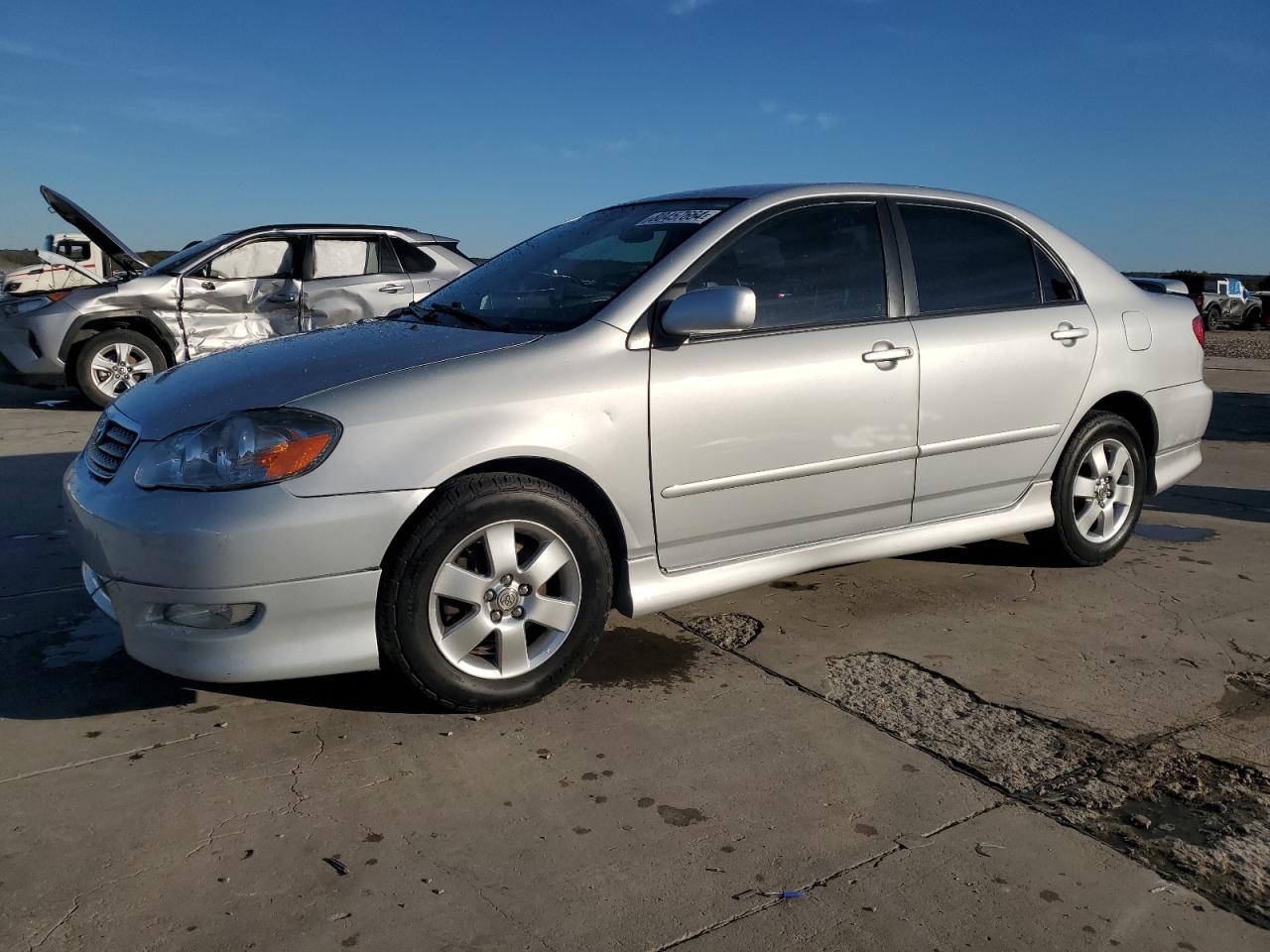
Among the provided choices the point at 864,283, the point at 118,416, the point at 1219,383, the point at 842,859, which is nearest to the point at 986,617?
the point at 864,283

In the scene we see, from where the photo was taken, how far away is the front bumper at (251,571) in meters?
2.75

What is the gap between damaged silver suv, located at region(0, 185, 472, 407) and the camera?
8891 mm

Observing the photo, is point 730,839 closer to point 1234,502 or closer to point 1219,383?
point 1234,502

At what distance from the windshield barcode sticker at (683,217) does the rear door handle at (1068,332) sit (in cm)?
151

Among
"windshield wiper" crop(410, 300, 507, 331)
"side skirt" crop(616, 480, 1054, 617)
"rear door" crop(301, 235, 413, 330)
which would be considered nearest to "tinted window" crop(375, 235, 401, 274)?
"rear door" crop(301, 235, 413, 330)

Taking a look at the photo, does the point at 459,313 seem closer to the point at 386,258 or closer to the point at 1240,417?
the point at 386,258

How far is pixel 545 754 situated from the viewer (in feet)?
9.47

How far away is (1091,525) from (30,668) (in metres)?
4.03

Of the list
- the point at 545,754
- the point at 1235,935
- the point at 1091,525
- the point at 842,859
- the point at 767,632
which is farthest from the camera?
the point at 1091,525

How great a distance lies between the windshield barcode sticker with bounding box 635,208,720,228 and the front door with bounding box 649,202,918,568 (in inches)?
6.3

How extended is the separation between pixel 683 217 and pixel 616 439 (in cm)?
101

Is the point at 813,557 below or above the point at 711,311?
below

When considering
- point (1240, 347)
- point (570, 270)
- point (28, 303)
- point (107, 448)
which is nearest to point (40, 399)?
point (28, 303)

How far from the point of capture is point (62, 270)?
1372cm
